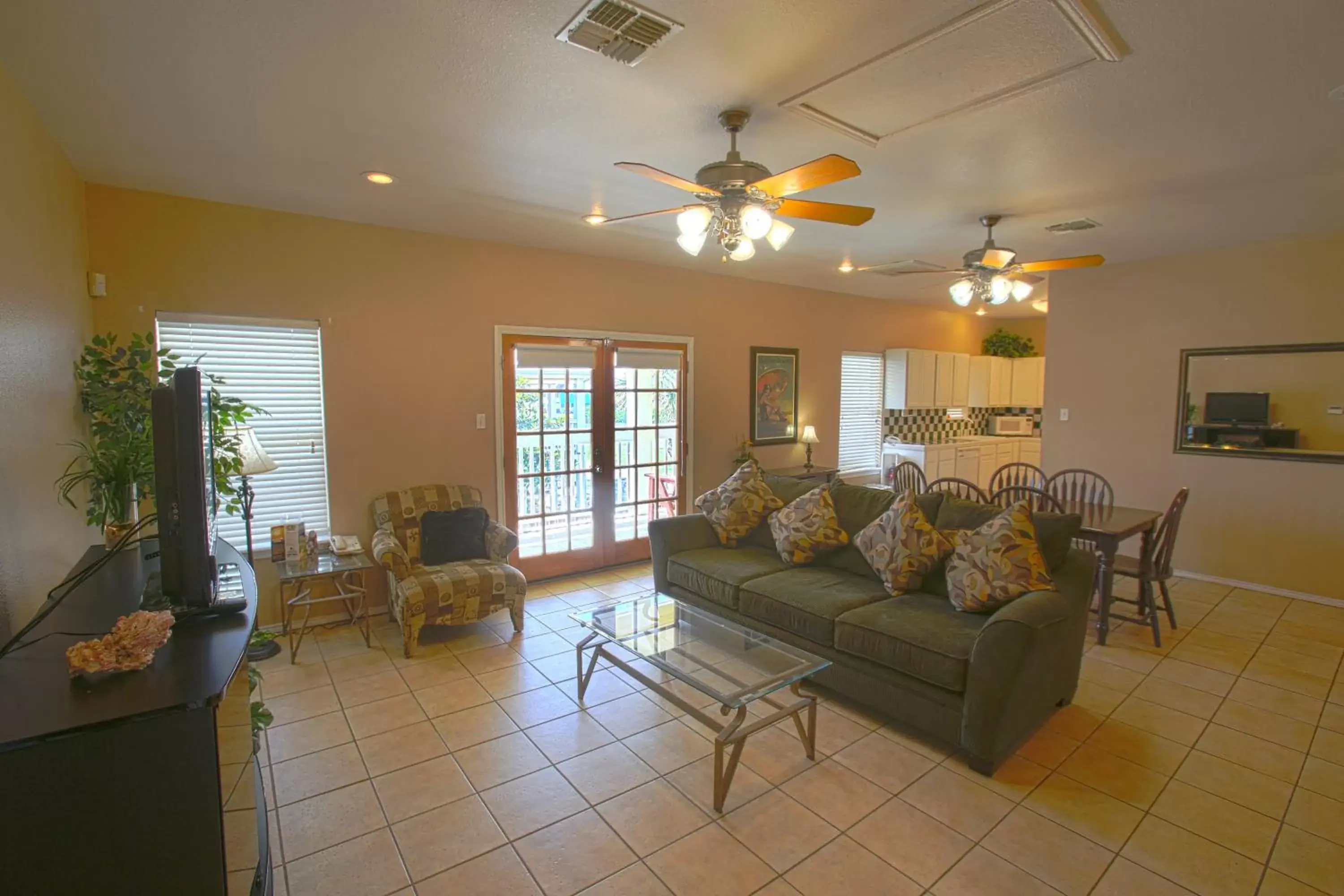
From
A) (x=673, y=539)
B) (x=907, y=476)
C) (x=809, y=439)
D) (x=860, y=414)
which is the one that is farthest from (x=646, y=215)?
(x=860, y=414)

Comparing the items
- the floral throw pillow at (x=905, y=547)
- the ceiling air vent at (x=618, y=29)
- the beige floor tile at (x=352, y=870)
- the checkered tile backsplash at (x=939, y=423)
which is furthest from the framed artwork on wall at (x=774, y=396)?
the beige floor tile at (x=352, y=870)

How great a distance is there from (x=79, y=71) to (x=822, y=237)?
3902mm

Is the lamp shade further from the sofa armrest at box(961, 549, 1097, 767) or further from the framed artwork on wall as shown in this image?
the framed artwork on wall

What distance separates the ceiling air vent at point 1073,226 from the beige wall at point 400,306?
104 inches

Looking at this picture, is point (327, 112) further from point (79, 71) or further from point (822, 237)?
point (822, 237)

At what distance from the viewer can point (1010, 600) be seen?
9.21 feet

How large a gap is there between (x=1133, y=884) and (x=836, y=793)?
96 centimetres

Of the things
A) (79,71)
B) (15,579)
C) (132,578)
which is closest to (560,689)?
(132,578)

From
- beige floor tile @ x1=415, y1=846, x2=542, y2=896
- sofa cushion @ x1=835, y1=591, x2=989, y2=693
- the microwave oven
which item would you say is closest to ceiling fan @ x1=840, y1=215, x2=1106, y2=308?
sofa cushion @ x1=835, y1=591, x2=989, y2=693

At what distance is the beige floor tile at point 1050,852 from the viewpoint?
6.66ft

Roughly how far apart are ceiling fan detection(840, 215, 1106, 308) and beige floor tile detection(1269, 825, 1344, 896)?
2.76 meters

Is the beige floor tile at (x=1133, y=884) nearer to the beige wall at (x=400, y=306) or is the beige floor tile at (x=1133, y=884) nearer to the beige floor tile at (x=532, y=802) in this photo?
the beige floor tile at (x=532, y=802)

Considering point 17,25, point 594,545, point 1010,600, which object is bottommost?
point 594,545

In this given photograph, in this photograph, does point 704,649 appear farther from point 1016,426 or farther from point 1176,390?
point 1016,426
